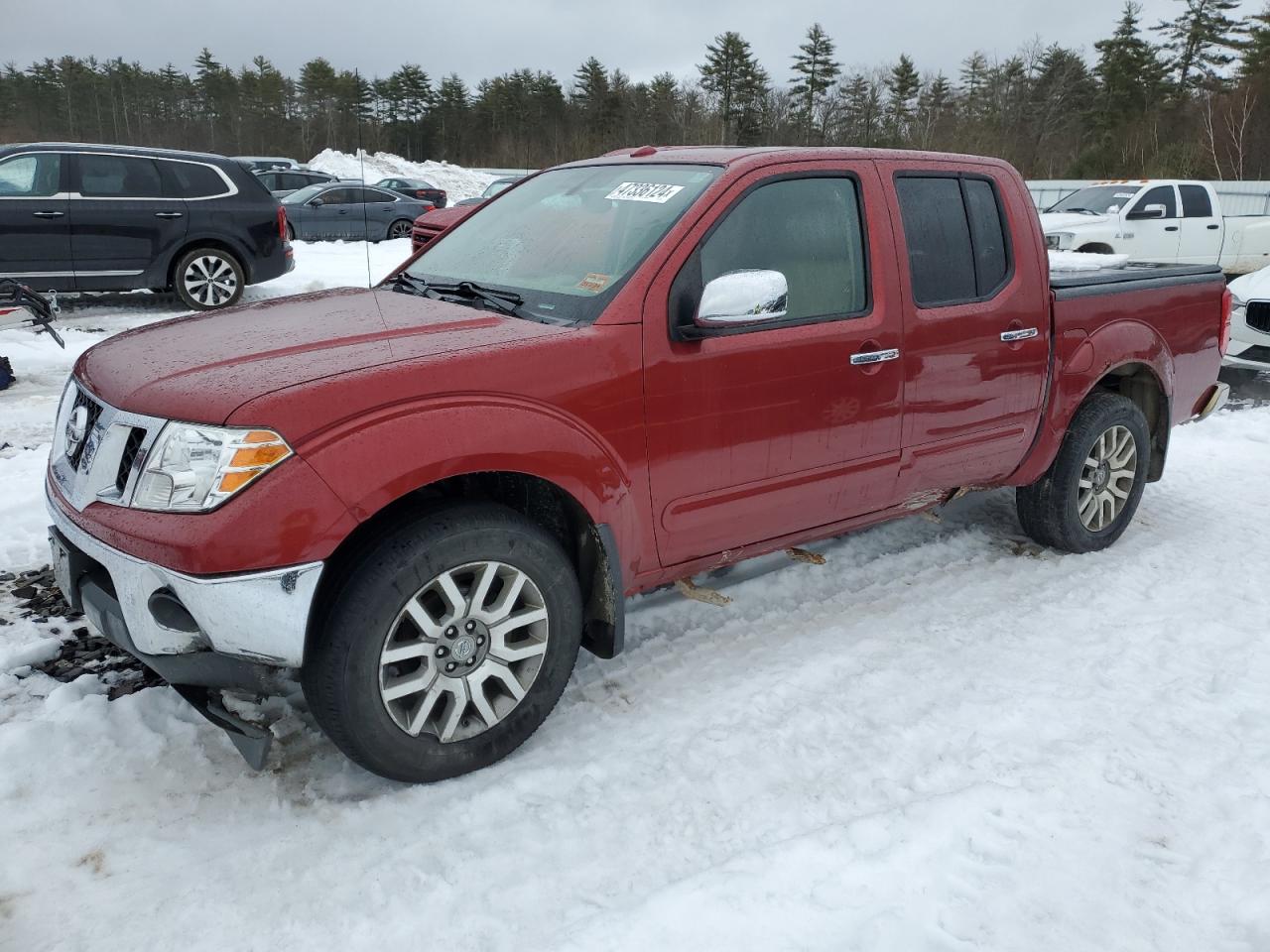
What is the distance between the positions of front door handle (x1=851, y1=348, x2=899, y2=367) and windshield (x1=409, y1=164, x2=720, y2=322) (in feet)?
2.73

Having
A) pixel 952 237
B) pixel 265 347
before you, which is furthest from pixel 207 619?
pixel 952 237

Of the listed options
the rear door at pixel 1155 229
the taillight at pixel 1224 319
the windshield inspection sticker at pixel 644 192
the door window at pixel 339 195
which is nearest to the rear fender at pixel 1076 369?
the taillight at pixel 1224 319

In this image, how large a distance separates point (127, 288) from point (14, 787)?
8706 millimetres

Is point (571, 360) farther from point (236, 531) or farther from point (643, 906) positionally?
point (643, 906)

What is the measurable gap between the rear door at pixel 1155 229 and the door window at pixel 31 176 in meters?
13.4

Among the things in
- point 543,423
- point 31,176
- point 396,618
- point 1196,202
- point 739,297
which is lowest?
point 396,618

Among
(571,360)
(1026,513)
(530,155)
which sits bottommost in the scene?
(1026,513)

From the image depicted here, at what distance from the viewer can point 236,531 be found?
2.29 m

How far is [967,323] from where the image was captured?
3.78 meters

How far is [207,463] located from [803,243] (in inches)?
84.3

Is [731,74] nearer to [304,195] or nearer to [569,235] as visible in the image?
[304,195]

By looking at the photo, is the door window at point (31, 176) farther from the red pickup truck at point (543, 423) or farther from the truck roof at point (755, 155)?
the truck roof at point (755, 155)

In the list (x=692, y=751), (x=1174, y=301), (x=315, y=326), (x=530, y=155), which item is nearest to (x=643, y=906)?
(x=692, y=751)

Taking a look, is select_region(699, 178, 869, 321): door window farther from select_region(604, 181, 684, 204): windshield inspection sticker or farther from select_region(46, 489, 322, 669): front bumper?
select_region(46, 489, 322, 669): front bumper
